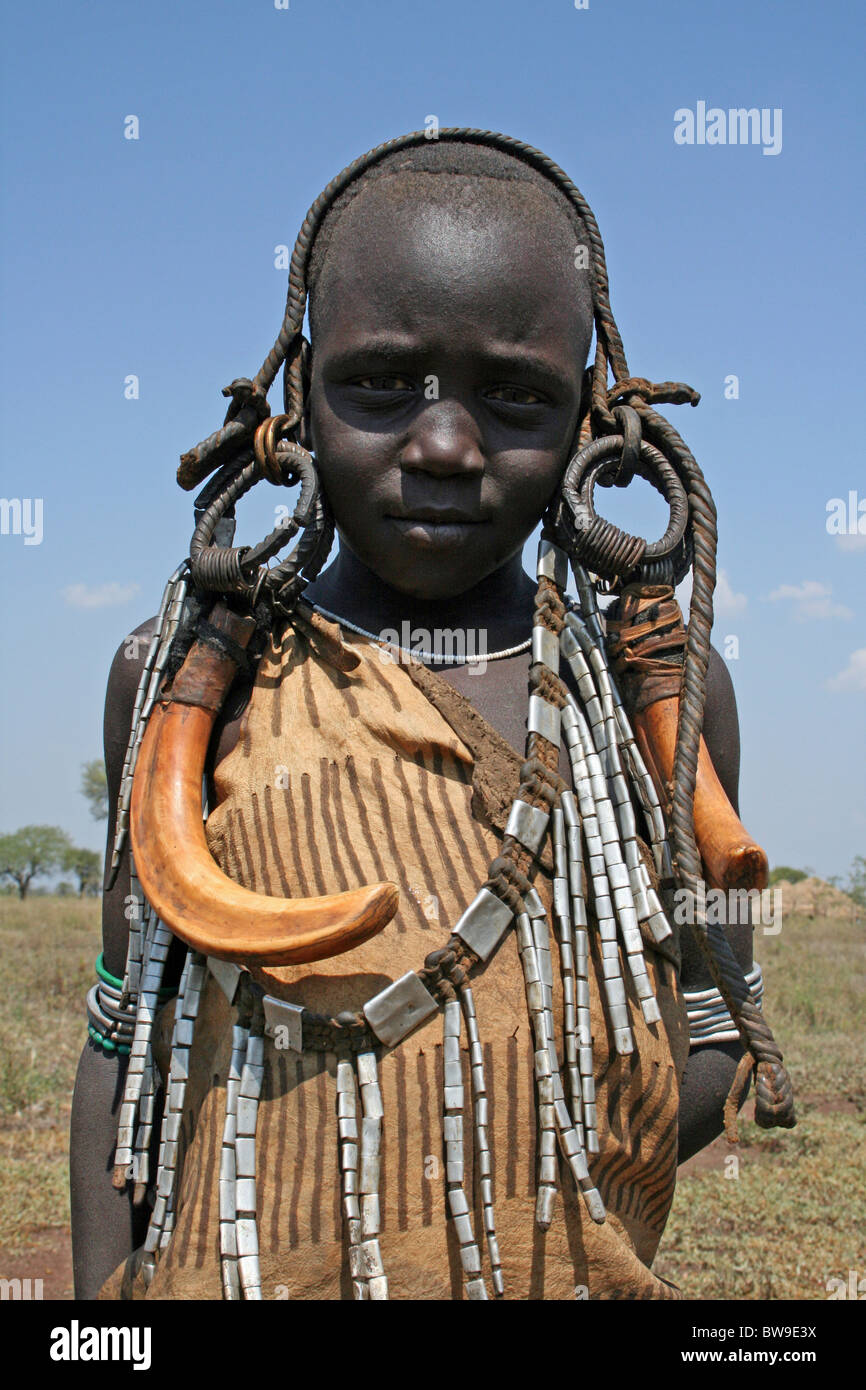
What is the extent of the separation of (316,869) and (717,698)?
0.81 m

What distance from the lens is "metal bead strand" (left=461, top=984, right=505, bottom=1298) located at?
1.67m

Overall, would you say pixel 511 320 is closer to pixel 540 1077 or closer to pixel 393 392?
pixel 393 392

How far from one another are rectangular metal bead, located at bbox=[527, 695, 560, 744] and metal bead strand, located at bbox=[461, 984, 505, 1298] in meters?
0.41

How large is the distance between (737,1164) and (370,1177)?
4.30ft

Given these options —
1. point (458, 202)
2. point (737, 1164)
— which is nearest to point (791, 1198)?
point (737, 1164)

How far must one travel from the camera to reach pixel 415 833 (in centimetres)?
181

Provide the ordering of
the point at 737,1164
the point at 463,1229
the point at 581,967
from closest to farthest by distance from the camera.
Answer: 1. the point at 463,1229
2. the point at 581,967
3. the point at 737,1164

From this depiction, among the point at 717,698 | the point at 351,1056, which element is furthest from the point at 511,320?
the point at 351,1056

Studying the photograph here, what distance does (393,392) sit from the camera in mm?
1876

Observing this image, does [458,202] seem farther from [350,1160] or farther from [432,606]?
[350,1160]

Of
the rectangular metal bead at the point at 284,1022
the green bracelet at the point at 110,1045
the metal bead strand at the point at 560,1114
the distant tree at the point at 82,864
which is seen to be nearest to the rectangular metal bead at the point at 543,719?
the metal bead strand at the point at 560,1114

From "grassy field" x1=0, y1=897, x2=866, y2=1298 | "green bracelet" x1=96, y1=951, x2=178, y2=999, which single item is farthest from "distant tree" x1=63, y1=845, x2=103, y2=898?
"green bracelet" x1=96, y1=951, x2=178, y2=999

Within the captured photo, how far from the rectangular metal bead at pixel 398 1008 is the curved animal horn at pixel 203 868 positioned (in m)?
0.20

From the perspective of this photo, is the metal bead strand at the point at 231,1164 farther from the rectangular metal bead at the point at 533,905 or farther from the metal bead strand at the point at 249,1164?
the rectangular metal bead at the point at 533,905
